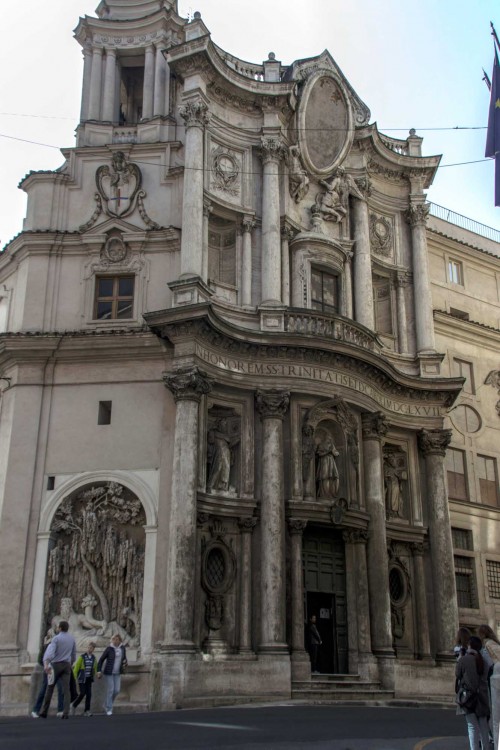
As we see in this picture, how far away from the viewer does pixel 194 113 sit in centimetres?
2683

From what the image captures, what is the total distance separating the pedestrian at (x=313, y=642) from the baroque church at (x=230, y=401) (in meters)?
0.50

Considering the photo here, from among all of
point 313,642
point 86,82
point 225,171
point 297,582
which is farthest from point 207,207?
point 313,642

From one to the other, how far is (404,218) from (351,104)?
4.51 m

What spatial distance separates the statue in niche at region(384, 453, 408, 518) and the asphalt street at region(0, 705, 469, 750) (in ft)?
32.7

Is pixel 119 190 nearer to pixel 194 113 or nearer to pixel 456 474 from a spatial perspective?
pixel 194 113

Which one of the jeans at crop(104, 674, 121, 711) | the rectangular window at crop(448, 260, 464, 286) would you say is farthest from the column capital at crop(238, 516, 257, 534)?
the rectangular window at crop(448, 260, 464, 286)

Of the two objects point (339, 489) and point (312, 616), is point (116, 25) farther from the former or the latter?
point (312, 616)

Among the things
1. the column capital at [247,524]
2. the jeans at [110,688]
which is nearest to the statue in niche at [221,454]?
the column capital at [247,524]

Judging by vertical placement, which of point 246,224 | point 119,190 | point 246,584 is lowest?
point 246,584

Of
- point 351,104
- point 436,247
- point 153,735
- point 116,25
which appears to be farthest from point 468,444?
point 153,735

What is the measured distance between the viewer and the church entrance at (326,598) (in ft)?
81.0

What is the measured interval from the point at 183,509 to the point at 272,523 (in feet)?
9.01

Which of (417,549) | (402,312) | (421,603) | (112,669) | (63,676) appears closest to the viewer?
(63,676)

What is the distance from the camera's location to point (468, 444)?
32.1m
